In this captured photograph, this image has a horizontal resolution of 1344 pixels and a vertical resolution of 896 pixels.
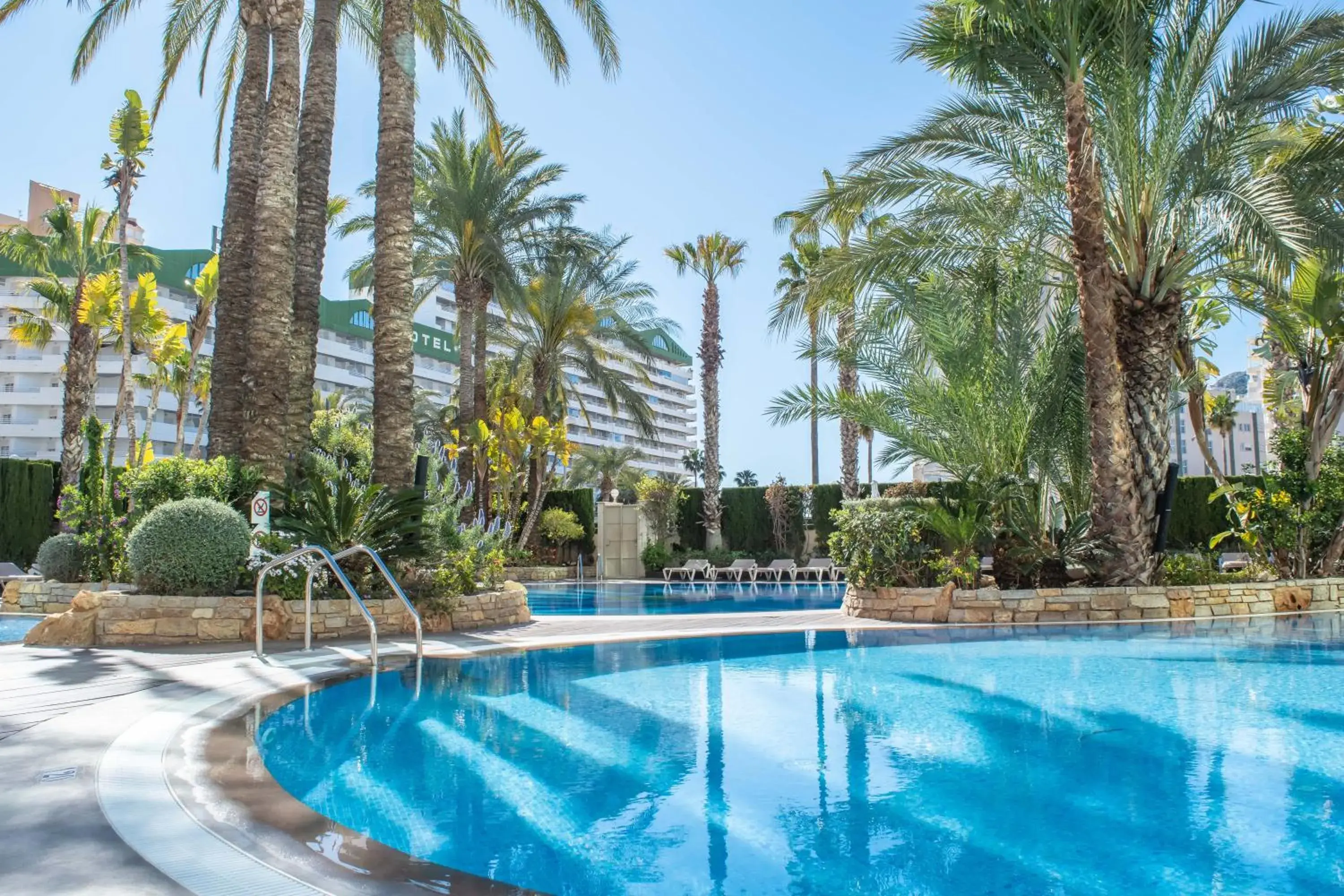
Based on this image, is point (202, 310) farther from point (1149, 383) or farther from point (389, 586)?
point (1149, 383)

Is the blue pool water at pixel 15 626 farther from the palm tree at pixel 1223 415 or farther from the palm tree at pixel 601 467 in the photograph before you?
the palm tree at pixel 1223 415

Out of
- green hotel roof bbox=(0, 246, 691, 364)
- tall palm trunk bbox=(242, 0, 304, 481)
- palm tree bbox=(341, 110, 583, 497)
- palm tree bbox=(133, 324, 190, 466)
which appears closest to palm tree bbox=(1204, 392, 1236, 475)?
green hotel roof bbox=(0, 246, 691, 364)

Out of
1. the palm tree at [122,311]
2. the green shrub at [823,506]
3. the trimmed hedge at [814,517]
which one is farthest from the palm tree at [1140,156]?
the palm tree at [122,311]

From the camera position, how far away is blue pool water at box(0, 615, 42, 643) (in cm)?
1041

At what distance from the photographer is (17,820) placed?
3.31m

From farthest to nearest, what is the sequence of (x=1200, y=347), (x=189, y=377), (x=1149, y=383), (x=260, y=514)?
(x=189, y=377) → (x=1200, y=347) → (x=1149, y=383) → (x=260, y=514)

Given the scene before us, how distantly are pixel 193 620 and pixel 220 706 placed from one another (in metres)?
3.96

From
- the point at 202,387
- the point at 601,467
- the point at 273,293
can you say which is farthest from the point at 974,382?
the point at 601,467

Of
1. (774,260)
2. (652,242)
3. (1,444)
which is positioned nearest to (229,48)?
(652,242)

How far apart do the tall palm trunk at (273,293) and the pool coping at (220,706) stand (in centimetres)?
340

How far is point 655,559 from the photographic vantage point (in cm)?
2714

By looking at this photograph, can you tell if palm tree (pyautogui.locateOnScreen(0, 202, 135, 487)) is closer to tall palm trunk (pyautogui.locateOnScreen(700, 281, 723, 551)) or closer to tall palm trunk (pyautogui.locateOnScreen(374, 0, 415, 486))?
tall palm trunk (pyautogui.locateOnScreen(374, 0, 415, 486))

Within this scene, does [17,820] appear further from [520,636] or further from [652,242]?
[652,242]

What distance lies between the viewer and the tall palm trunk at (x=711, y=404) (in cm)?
2745
